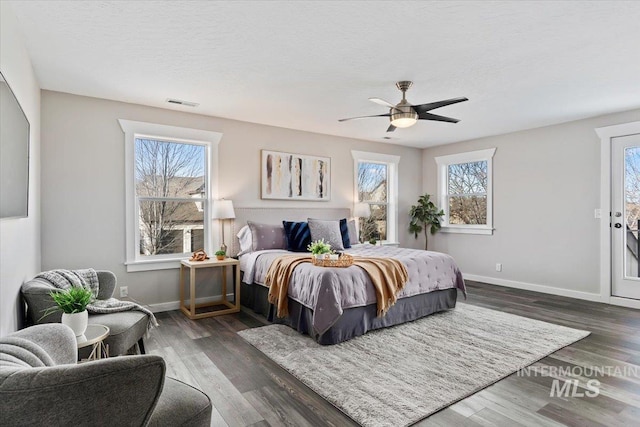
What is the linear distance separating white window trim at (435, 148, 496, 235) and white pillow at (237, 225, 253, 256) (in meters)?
3.88

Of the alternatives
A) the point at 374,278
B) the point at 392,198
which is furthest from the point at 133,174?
the point at 392,198

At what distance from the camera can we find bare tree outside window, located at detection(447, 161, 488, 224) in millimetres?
6379

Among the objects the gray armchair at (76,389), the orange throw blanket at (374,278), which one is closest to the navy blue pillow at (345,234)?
the orange throw blanket at (374,278)

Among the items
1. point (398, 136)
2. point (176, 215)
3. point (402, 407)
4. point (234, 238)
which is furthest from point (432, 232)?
point (402, 407)

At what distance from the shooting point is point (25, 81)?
2746mm

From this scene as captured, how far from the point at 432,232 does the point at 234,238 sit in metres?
3.78

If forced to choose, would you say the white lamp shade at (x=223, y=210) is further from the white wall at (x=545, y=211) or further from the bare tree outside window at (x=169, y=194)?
the white wall at (x=545, y=211)

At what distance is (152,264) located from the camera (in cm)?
436

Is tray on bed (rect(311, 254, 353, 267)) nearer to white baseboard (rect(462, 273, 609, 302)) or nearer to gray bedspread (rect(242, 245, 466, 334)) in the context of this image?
gray bedspread (rect(242, 245, 466, 334))

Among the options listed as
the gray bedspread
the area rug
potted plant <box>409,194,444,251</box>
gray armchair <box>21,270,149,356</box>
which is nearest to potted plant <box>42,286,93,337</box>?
gray armchair <box>21,270,149,356</box>

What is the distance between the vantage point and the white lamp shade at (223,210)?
15.1 feet

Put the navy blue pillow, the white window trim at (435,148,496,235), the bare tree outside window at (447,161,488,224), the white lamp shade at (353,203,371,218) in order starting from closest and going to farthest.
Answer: the navy blue pillow, the white lamp shade at (353,203,371,218), the white window trim at (435,148,496,235), the bare tree outside window at (447,161,488,224)

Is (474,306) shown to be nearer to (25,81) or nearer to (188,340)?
(188,340)

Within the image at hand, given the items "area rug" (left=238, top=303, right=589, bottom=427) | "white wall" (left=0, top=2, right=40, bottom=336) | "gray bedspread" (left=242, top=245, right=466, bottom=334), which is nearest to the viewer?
"white wall" (left=0, top=2, right=40, bottom=336)
